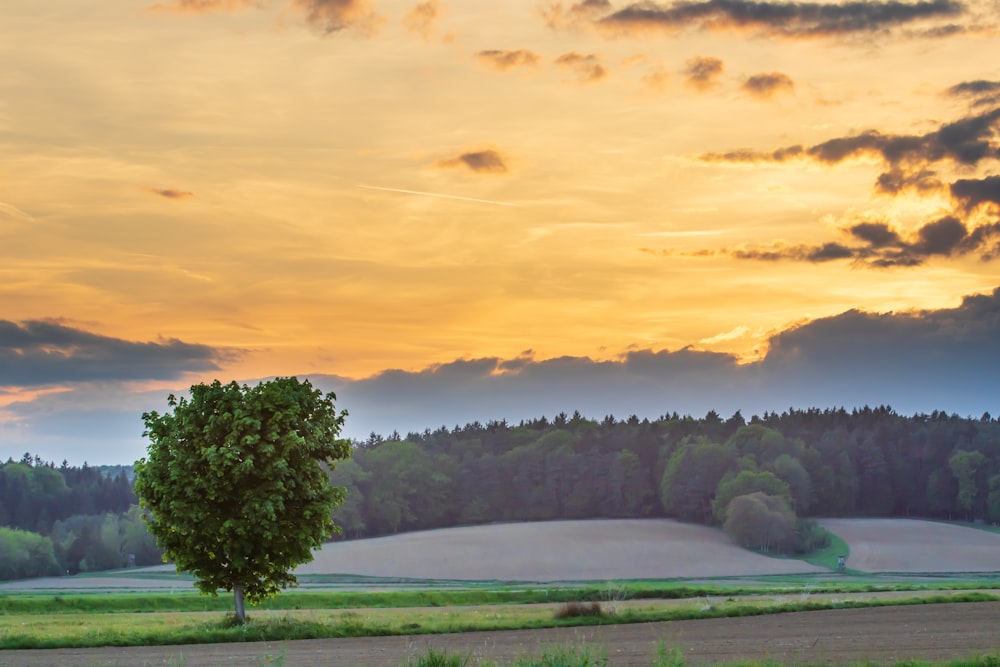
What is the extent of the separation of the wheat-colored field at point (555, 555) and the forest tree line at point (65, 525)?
24992 millimetres

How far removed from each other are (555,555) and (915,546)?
137 ft

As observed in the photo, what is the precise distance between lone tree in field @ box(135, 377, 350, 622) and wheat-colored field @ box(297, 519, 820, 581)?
74.3 metres

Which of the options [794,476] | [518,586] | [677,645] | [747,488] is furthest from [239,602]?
[794,476]

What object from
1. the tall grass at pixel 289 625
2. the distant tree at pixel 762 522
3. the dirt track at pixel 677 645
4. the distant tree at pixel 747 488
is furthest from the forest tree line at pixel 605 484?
the dirt track at pixel 677 645

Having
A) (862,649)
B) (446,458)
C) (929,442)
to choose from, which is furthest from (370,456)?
(862,649)

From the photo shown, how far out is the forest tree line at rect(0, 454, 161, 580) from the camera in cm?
13950

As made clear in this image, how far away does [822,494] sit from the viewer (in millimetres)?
165125

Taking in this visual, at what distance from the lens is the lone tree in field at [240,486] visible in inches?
1651

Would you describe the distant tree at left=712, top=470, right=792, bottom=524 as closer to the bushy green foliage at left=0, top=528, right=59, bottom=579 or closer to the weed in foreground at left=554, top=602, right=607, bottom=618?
the bushy green foliage at left=0, top=528, right=59, bottom=579

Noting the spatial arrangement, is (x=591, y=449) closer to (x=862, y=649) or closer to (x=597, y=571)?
(x=597, y=571)

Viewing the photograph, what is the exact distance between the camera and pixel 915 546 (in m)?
134

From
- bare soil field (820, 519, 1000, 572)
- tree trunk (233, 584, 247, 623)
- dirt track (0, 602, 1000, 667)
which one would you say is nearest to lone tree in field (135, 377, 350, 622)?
tree trunk (233, 584, 247, 623)

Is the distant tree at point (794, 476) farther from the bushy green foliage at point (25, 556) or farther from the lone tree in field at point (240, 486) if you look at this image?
the lone tree in field at point (240, 486)

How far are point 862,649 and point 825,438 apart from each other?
153 m
